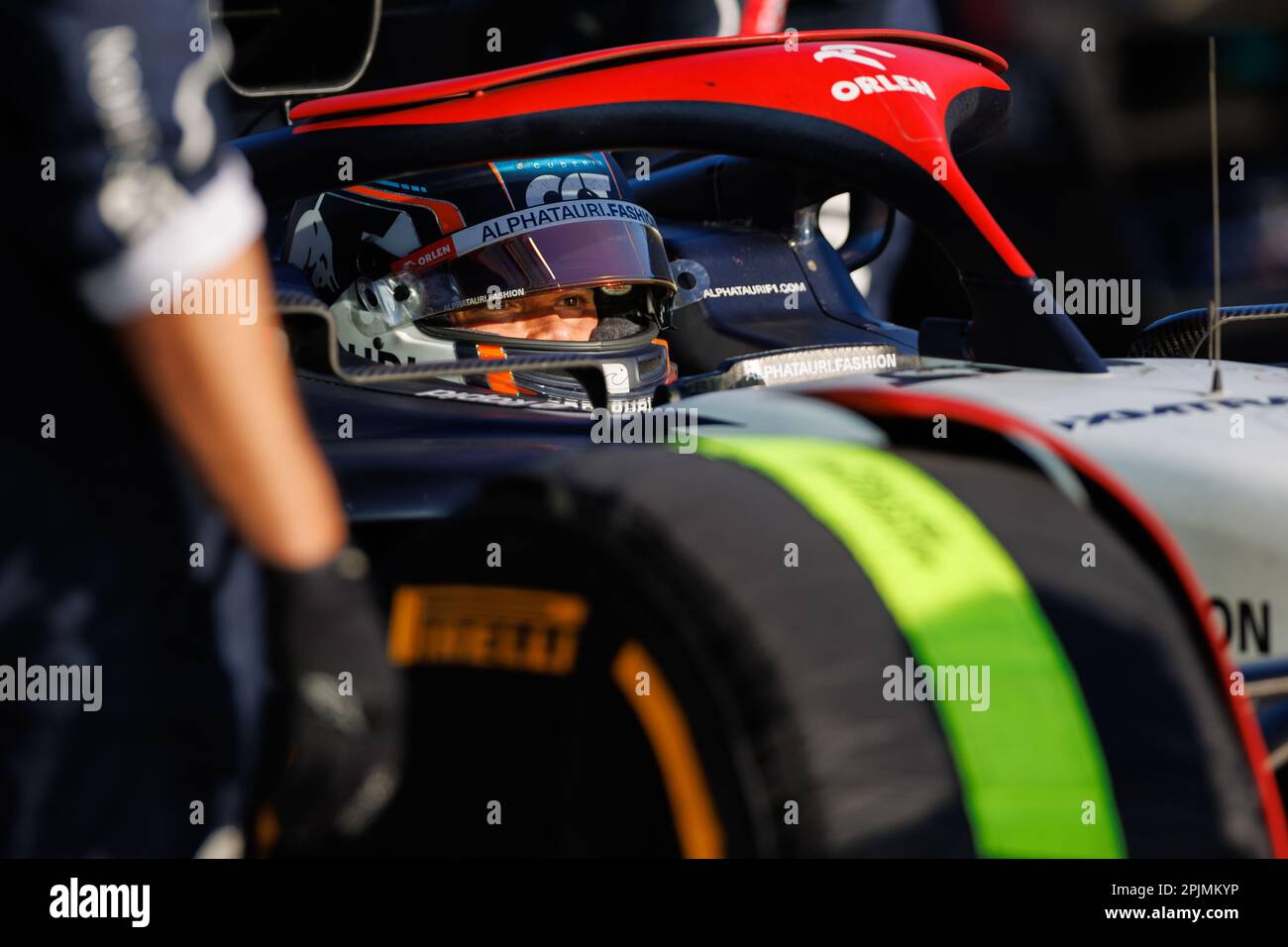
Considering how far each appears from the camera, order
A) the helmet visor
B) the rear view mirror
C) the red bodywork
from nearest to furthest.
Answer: the rear view mirror
the red bodywork
the helmet visor

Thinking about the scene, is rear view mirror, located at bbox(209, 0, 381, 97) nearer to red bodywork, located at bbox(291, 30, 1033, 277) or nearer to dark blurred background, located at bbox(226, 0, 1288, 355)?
red bodywork, located at bbox(291, 30, 1033, 277)

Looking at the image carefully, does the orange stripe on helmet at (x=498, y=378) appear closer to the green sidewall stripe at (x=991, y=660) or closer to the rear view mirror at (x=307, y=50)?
the rear view mirror at (x=307, y=50)

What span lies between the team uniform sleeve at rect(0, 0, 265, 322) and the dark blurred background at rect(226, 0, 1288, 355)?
195 inches

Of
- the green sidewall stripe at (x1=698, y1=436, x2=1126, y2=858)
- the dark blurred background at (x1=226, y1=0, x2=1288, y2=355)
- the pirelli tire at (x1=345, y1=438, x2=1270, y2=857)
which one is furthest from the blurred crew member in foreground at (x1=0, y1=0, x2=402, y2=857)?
the dark blurred background at (x1=226, y1=0, x2=1288, y2=355)

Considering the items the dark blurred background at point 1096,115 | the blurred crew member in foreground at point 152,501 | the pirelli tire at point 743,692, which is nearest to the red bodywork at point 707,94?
the pirelli tire at point 743,692

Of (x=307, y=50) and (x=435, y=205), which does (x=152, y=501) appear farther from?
(x=435, y=205)

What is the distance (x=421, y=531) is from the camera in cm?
134

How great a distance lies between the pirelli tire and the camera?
1.08 metres

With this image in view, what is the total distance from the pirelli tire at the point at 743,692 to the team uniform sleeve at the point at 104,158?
1.21 ft

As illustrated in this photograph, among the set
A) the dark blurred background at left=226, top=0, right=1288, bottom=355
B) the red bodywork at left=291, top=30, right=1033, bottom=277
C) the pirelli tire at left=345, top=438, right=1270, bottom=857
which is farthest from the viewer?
the dark blurred background at left=226, top=0, right=1288, bottom=355

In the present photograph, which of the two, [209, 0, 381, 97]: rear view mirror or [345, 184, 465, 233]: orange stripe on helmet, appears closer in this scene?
[209, 0, 381, 97]: rear view mirror

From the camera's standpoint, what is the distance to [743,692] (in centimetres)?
107
